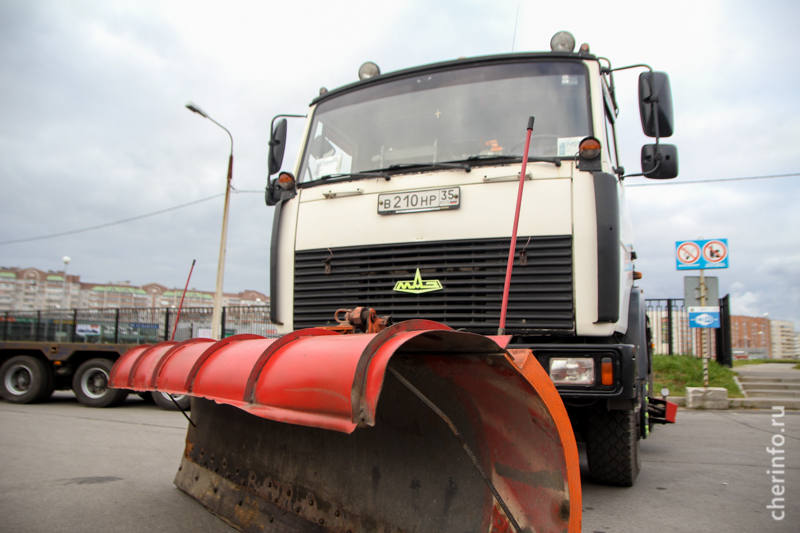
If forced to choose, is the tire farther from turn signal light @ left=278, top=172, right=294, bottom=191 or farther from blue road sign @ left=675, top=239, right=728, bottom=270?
blue road sign @ left=675, top=239, right=728, bottom=270

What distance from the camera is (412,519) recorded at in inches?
82.5

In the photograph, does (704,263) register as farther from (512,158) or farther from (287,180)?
(287,180)

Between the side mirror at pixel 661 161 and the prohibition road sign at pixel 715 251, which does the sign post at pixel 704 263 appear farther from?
the side mirror at pixel 661 161

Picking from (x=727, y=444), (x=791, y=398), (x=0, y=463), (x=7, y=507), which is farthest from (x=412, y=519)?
(x=791, y=398)

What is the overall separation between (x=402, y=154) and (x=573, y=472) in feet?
8.98

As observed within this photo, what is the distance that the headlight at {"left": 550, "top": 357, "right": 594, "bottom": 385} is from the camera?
9.41 feet

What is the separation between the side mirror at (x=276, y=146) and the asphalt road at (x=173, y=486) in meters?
2.75

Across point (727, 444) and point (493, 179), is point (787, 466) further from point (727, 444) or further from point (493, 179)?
point (493, 179)

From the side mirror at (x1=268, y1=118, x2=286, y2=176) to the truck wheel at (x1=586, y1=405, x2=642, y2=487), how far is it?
3319 millimetres

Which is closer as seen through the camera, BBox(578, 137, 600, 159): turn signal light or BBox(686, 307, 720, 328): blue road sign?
BBox(578, 137, 600, 159): turn signal light

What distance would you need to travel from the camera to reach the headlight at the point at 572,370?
287cm

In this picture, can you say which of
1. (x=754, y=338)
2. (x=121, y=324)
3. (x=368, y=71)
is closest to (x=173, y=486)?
(x=368, y=71)

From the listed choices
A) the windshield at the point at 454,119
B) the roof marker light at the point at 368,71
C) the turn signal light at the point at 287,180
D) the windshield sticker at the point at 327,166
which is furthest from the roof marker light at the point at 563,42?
the turn signal light at the point at 287,180
